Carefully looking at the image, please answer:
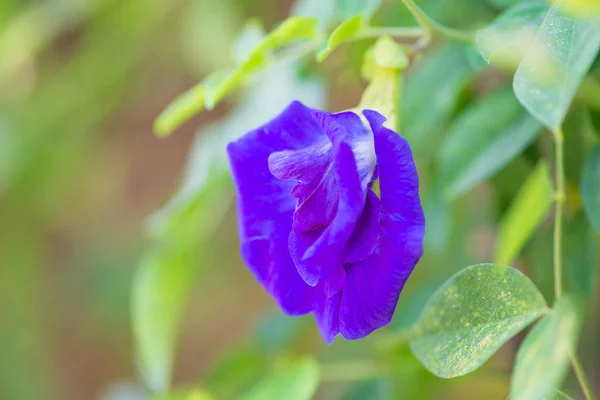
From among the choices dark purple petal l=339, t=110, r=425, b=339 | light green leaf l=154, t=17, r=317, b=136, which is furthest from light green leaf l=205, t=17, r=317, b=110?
dark purple petal l=339, t=110, r=425, b=339

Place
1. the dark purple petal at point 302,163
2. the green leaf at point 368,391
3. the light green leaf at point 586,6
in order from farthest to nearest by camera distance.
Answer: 1. the green leaf at point 368,391
2. the dark purple petal at point 302,163
3. the light green leaf at point 586,6

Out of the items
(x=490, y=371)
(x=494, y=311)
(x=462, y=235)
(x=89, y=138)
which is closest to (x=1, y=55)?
(x=89, y=138)

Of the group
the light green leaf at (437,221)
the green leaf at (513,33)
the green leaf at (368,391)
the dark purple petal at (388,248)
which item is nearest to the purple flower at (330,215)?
the dark purple petal at (388,248)

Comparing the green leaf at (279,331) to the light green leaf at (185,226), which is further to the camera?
the green leaf at (279,331)

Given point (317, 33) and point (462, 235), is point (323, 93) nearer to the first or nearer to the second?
point (317, 33)

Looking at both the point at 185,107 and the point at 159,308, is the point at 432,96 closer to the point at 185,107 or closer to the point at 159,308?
the point at 185,107

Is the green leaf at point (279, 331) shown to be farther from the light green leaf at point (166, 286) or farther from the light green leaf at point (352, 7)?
the light green leaf at point (352, 7)
